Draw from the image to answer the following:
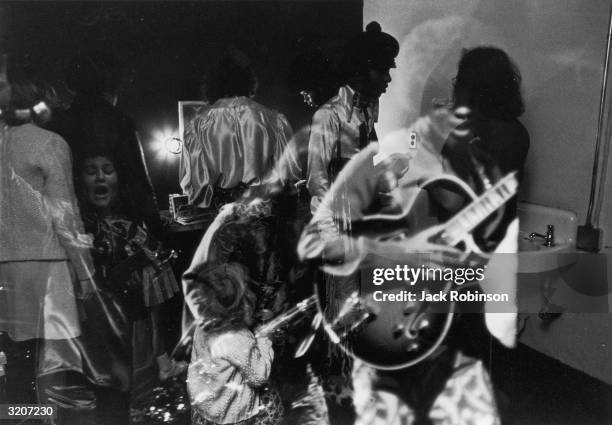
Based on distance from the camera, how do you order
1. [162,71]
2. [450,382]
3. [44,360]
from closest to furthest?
[162,71], [44,360], [450,382]

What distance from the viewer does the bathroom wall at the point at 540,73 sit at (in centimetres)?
238

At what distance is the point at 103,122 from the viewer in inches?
92.0

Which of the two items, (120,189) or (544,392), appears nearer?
(120,189)

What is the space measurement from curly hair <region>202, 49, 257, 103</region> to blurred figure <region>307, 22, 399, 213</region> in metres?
0.34

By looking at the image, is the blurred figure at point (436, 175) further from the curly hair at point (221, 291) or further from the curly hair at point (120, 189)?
the curly hair at point (120, 189)

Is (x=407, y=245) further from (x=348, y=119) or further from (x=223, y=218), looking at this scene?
(x=223, y=218)

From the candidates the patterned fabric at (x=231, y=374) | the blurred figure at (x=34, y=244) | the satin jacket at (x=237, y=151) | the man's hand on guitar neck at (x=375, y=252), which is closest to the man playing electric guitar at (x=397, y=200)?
the man's hand on guitar neck at (x=375, y=252)

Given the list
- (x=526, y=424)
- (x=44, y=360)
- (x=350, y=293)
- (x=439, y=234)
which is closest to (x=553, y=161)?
(x=439, y=234)

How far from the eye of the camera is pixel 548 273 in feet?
8.34

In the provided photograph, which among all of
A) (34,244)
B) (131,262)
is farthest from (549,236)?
(34,244)

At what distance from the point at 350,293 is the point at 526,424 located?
1.18m

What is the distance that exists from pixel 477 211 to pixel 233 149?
1196 mm

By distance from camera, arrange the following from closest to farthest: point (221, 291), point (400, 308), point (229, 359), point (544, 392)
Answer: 1. point (229, 359)
2. point (221, 291)
3. point (400, 308)
4. point (544, 392)

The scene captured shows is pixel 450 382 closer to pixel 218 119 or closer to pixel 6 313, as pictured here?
pixel 218 119
